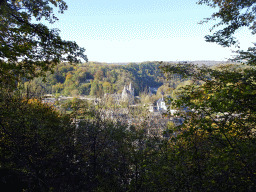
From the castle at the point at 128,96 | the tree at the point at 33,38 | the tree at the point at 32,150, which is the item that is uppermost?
the tree at the point at 33,38

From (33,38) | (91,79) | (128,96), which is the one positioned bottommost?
(128,96)

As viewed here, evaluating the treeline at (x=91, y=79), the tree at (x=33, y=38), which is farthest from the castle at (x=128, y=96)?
the tree at (x=33, y=38)

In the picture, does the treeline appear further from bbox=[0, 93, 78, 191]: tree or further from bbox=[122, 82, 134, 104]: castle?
bbox=[0, 93, 78, 191]: tree

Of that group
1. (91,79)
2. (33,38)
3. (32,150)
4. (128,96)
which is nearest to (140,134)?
(32,150)

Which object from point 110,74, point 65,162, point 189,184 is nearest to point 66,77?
point 110,74

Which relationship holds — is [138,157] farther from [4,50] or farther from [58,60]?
[4,50]

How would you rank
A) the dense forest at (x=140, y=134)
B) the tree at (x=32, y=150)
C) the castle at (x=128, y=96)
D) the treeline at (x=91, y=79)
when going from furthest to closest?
the treeline at (x=91, y=79) < the castle at (x=128, y=96) < the tree at (x=32, y=150) < the dense forest at (x=140, y=134)

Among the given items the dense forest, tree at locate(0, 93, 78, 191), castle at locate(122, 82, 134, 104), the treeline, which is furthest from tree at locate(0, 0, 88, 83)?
the treeline

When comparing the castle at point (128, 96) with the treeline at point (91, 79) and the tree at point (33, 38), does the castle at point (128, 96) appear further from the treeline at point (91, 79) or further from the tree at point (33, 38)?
the tree at point (33, 38)

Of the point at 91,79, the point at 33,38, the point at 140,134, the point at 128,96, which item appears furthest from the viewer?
the point at 91,79

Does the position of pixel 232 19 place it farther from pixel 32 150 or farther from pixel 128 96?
pixel 128 96

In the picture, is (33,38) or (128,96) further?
(128,96)
